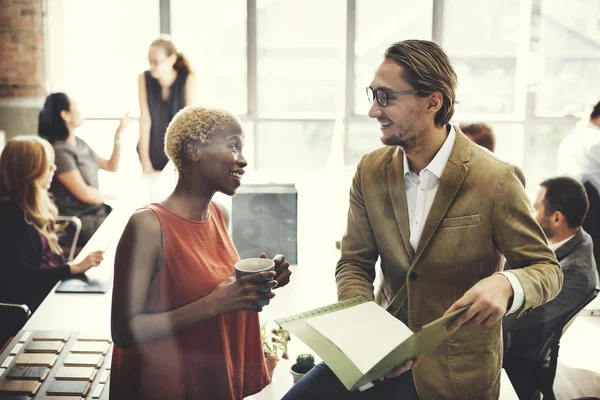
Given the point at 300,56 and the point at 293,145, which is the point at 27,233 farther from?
the point at 300,56

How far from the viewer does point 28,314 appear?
6.34 ft

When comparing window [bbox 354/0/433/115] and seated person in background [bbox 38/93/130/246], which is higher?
window [bbox 354/0/433/115]

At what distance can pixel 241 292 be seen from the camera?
100 cm

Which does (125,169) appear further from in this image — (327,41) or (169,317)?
(327,41)

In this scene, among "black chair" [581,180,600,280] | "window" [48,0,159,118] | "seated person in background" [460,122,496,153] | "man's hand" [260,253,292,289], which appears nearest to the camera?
"man's hand" [260,253,292,289]

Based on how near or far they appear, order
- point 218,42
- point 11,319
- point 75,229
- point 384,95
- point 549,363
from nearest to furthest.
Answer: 1. point 384,95
2. point 11,319
3. point 549,363
4. point 75,229
5. point 218,42

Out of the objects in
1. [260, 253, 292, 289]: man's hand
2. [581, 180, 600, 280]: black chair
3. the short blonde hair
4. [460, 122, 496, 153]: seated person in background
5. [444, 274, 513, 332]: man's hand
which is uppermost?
the short blonde hair

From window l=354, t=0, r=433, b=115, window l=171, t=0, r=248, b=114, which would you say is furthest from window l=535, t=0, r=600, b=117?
window l=171, t=0, r=248, b=114

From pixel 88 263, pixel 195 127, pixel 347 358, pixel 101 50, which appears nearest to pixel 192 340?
pixel 347 358

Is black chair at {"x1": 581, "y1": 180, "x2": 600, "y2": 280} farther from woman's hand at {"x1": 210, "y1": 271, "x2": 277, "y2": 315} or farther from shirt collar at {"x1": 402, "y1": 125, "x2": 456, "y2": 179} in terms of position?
woman's hand at {"x1": 210, "y1": 271, "x2": 277, "y2": 315}

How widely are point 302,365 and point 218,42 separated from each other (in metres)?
3.56

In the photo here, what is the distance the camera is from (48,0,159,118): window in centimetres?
309

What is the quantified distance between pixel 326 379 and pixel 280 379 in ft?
1.04

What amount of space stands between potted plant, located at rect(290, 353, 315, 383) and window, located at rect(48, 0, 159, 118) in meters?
1.85
